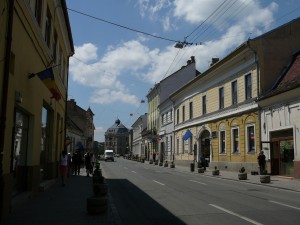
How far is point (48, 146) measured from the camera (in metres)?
19.7

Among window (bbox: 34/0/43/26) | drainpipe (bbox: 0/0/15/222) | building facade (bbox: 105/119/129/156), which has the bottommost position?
drainpipe (bbox: 0/0/15/222)

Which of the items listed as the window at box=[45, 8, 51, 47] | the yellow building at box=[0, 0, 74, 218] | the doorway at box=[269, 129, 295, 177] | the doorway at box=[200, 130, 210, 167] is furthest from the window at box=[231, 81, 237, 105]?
the window at box=[45, 8, 51, 47]

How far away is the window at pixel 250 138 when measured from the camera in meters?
30.3

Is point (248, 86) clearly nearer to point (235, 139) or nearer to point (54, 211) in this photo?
point (235, 139)

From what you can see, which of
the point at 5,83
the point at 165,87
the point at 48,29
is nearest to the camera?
the point at 5,83

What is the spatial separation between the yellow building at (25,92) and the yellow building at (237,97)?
1557 centimetres

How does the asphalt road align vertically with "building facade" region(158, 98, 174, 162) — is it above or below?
below

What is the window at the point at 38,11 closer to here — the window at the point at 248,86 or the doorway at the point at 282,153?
the doorway at the point at 282,153

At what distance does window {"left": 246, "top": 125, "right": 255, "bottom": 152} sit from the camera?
30.3 m

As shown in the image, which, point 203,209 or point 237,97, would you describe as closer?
point 203,209

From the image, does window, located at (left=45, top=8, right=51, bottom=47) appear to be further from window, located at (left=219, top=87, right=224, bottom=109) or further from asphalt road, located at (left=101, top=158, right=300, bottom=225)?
window, located at (left=219, top=87, right=224, bottom=109)

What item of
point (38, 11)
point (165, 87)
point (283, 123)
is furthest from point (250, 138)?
point (165, 87)

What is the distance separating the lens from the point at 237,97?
3312 centimetres

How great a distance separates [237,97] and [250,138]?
4005 mm
